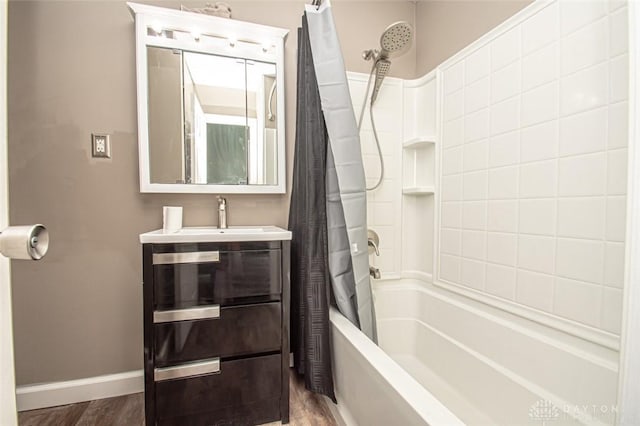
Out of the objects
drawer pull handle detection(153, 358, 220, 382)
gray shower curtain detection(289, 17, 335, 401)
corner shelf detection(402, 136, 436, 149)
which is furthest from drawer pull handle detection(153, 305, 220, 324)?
corner shelf detection(402, 136, 436, 149)

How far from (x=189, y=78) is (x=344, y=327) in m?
1.44

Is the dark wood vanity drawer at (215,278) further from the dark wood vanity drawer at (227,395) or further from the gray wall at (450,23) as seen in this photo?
the gray wall at (450,23)

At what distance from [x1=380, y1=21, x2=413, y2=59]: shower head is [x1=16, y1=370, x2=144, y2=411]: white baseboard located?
6.94ft

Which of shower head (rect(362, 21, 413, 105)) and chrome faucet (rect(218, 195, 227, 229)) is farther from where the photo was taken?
chrome faucet (rect(218, 195, 227, 229))

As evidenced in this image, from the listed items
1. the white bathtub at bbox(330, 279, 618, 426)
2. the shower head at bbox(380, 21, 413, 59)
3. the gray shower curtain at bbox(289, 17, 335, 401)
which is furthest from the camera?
the shower head at bbox(380, 21, 413, 59)

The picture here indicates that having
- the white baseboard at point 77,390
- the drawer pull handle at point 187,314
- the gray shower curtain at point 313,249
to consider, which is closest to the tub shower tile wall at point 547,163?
the gray shower curtain at point 313,249

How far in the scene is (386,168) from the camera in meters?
1.70

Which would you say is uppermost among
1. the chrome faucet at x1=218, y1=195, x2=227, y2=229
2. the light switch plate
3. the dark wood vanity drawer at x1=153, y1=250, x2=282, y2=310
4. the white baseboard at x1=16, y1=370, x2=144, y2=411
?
the light switch plate

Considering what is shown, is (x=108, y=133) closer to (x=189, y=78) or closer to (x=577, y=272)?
(x=189, y=78)

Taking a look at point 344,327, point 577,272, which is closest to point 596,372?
point 577,272

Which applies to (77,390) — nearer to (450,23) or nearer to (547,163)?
(547,163)

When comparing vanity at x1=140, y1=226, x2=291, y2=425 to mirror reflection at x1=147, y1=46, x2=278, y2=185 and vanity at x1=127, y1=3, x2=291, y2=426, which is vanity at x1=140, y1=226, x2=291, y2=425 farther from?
mirror reflection at x1=147, y1=46, x2=278, y2=185

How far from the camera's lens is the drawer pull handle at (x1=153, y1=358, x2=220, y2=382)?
1.05 meters

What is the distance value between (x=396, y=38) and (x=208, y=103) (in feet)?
3.33
